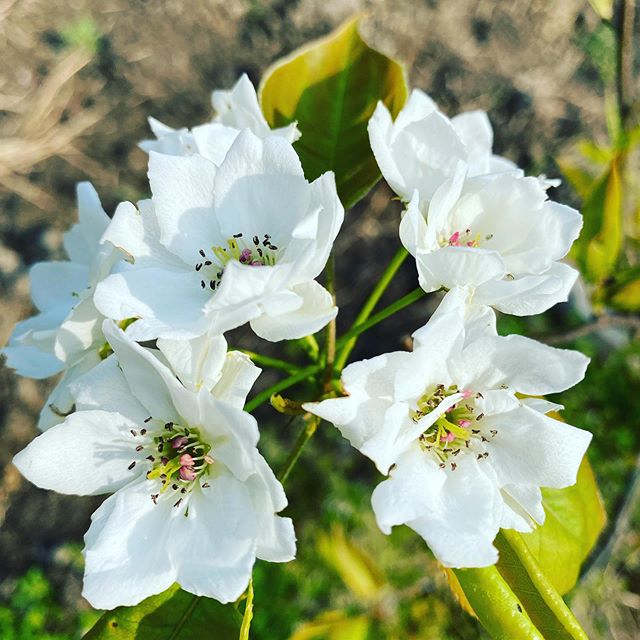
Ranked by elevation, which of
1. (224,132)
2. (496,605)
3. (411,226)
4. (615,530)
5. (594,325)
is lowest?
(615,530)

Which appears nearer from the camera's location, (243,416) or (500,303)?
(243,416)

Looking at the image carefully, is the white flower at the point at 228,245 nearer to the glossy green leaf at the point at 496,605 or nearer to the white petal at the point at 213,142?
the white petal at the point at 213,142

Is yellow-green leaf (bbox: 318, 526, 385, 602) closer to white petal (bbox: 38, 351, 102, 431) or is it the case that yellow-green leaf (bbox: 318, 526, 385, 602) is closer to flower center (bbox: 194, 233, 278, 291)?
white petal (bbox: 38, 351, 102, 431)

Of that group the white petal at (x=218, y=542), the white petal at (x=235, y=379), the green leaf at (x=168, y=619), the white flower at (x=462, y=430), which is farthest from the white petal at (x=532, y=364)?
the green leaf at (x=168, y=619)

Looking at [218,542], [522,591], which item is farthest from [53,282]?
[522,591]

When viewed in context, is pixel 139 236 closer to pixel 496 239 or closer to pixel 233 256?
pixel 233 256

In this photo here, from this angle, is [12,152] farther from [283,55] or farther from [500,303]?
[500,303]

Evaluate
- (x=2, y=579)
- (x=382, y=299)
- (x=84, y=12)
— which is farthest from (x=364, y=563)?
(x=84, y=12)

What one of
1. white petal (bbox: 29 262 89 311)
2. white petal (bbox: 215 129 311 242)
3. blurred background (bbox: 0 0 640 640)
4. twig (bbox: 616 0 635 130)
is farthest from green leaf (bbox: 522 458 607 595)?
blurred background (bbox: 0 0 640 640)
